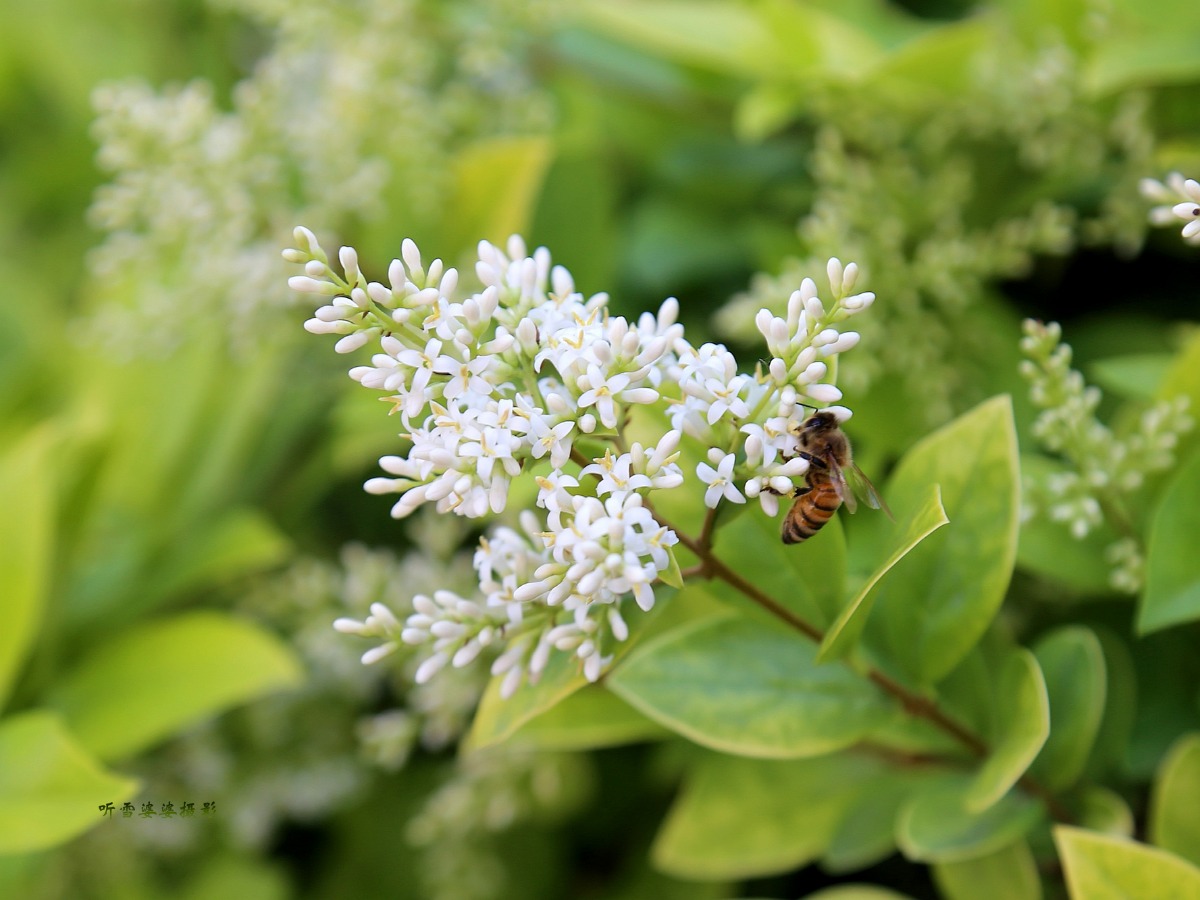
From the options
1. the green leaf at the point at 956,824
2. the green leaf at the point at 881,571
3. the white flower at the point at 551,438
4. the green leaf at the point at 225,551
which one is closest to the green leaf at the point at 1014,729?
the green leaf at the point at 956,824

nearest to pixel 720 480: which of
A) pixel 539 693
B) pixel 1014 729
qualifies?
pixel 539 693

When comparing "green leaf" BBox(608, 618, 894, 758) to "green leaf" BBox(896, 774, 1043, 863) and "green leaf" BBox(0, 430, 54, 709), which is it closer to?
"green leaf" BBox(896, 774, 1043, 863)

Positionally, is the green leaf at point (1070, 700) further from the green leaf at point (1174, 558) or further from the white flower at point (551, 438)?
the white flower at point (551, 438)

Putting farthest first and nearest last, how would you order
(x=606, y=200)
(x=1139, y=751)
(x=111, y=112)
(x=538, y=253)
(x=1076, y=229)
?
(x=606, y=200) → (x=1076, y=229) → (x=111, y=112) → (x=1139, y=751) → (x=538, y=253)

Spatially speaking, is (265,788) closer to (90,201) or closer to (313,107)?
(313,107)

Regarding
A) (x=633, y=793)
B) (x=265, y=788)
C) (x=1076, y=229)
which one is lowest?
(x=633, y=793)

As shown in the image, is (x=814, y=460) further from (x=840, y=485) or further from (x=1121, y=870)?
(x=1121, y=870)

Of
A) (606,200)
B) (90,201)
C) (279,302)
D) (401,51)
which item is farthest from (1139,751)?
(90,201)
